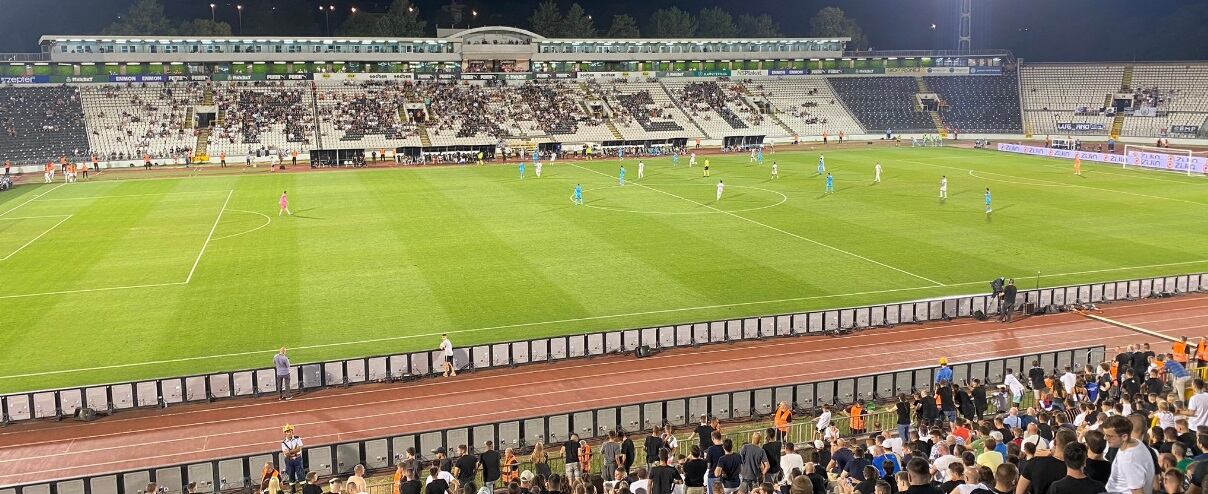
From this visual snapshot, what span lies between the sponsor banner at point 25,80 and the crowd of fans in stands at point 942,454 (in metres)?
94.0

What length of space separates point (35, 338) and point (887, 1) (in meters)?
157

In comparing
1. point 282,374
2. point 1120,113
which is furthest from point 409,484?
point 1120,113

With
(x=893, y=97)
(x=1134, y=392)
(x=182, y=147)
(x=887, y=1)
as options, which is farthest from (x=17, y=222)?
(x=887, y=1)

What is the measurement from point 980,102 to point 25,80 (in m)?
106

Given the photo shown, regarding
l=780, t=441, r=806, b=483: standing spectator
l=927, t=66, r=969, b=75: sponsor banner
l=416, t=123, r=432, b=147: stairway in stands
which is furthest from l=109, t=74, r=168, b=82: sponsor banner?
l=780, t=441, r=806, b=483: standing spectator

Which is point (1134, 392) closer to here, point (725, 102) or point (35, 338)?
point (35, 338)

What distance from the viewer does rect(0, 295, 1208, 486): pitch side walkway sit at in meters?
20.2

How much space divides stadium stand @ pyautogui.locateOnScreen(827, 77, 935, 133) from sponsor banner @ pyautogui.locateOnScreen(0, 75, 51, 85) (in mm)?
88607

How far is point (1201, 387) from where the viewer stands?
15016mm

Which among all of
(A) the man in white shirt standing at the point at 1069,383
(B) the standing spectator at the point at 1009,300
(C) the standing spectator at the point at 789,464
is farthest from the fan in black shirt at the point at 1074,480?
(B) the standing spectator at the point at 1009,300

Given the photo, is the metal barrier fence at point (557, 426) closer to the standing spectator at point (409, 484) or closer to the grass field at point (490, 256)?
the standing spectator at point (409, 484)

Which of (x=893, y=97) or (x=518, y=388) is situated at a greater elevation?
(x=893, y=97)

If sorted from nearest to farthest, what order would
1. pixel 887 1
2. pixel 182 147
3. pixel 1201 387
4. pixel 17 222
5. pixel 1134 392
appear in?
pixel 1201 387 < pixel 1134 392 < pixel 17 222 < pixel 182 147 < pixel 887 1

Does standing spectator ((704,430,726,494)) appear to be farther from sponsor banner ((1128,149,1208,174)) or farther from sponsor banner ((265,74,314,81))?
sponsor banner ((265,74,314,81))
